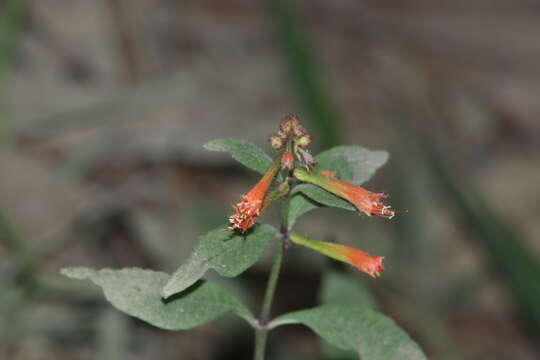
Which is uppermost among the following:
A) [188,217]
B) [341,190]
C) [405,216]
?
[405,216]

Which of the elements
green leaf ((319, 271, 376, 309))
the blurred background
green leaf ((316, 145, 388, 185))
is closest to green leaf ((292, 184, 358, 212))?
green leaf ((316, 145, 388, 185))

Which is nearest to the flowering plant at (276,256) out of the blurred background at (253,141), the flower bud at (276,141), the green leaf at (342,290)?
the flower bud at (276,141)

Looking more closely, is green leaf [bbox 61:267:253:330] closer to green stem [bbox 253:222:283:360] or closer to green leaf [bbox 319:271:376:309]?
green stem [bbox 253:222:283:360]

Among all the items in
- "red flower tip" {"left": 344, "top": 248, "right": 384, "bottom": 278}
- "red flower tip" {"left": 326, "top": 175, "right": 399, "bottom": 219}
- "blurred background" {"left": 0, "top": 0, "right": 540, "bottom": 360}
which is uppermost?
"blurred background" {"left": 0, "top": 0, "right": 540, "bottom": 360}

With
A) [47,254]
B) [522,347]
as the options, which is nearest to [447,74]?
[522,347]

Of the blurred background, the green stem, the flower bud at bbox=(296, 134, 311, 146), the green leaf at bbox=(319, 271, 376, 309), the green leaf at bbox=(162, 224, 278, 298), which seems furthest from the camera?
the blurred background

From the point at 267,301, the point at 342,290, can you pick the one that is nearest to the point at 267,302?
the point at 267,301

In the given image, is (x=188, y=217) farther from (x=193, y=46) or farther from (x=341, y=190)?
(x=341, y=190)
